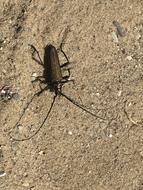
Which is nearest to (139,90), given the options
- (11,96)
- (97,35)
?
(97,35)

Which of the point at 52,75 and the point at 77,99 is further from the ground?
the point at 52,75

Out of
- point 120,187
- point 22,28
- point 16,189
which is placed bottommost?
point 120,187

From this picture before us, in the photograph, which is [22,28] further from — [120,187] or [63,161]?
[120,187]

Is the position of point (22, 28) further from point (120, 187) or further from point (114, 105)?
point (120, 187)

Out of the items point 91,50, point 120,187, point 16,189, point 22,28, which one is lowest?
point 120,187

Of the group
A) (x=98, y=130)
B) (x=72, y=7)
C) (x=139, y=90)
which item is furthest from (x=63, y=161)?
(x=72, y=7)

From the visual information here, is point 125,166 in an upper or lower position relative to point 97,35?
lower
